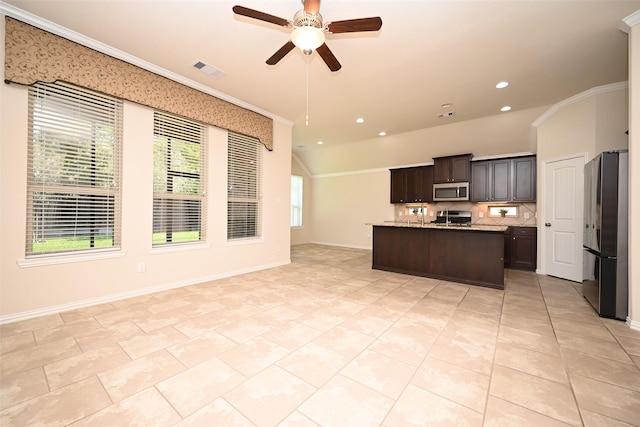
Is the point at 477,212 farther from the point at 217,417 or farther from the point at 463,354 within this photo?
the point at 217,417

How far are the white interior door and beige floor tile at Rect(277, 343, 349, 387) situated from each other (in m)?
4.71

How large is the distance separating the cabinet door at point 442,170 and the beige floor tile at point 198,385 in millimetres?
6326

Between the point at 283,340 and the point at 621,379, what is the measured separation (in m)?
2.44

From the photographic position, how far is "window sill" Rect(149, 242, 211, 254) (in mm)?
3574

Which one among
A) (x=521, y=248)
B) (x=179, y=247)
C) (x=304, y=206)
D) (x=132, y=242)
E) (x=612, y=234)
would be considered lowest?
(x=521, y=248)

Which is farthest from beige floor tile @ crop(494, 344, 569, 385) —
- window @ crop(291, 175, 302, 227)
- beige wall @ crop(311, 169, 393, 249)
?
window @ crop(291, 175, 302, 227)

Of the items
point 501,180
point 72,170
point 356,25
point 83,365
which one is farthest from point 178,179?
point 501,180

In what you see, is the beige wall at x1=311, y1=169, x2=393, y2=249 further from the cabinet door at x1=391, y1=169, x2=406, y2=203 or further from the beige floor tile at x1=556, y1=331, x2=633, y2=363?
the beige floor tile at x1=556, y1=331, x2=633, y2=363

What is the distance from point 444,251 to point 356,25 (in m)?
3.67

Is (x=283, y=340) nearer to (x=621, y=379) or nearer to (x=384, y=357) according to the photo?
(x=384, y=357)

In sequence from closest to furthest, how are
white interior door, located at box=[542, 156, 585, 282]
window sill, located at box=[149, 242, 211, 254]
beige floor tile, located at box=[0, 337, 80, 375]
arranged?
beige floor tile, located at box=[0, 337, 80, 375], window sill, located at box=[149, 242, 211, 254], white interior door, located at box=[542, 156, 585, 282]

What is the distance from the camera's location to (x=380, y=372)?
178cm

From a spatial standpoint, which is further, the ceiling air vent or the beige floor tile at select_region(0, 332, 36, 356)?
the ceiling air vent

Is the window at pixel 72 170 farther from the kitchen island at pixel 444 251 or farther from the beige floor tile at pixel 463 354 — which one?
the kitchen island at pixel 444 251
